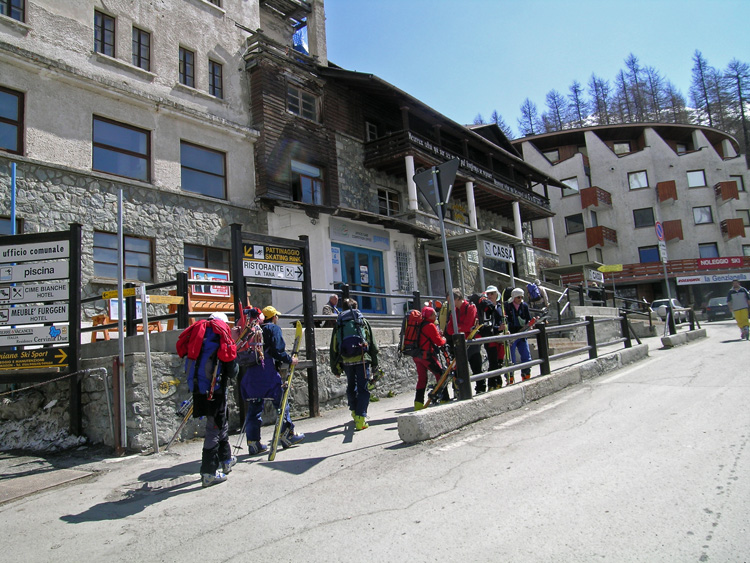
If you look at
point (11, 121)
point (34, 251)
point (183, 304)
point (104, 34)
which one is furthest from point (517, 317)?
point (104, 34)

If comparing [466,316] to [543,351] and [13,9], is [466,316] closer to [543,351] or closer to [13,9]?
[543,351]

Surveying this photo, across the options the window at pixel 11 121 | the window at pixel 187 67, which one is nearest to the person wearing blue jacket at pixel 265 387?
the window at pixel 11 121

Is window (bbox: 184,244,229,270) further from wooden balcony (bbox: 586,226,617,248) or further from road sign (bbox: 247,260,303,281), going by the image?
wooden balcony (bbox: 586,226,617,248)

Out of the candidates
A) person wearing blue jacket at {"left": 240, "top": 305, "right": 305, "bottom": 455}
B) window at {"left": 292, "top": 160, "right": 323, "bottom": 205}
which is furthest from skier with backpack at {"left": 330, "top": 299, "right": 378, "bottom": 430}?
window at {"left": 292, "top": 160, "right": 323, "bottom": 205}

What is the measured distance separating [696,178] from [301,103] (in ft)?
126

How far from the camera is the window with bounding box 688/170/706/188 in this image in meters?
42.2

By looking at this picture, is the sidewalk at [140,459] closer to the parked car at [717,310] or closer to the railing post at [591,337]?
the railing post at [591,337]

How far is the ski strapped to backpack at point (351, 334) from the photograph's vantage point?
21.3 ft

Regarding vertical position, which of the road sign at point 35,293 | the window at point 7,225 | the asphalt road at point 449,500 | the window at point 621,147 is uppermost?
the window at point 621,147

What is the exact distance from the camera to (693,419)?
18.0 feet

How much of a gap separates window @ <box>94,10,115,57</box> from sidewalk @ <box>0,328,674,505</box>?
35.9 ft

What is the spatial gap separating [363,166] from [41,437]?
50.6ft

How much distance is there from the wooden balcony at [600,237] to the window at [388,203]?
83.7ft

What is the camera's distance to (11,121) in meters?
11.0
